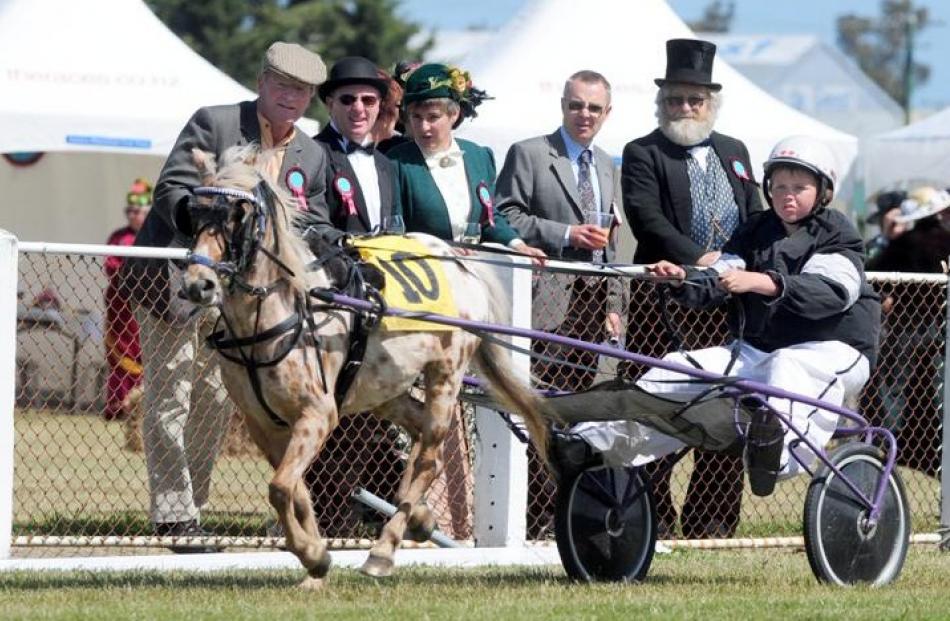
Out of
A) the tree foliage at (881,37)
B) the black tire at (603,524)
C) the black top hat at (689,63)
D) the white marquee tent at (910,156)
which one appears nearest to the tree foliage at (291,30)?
the white marquee tent at (910,156)

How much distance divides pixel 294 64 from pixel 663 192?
2.34m

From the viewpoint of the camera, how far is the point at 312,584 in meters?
7.20

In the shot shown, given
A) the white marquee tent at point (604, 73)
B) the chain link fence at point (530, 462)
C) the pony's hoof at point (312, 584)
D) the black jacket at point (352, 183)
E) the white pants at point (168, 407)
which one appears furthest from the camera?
the white marquee tent at point (604, 73)

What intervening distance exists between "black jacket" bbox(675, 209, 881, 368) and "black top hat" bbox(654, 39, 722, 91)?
188 cm

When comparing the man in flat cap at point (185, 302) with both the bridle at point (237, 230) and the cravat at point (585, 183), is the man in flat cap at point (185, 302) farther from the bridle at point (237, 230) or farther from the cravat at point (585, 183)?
the cravat at point (585, 183)

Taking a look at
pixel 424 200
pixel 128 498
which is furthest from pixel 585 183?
pixel 128 498

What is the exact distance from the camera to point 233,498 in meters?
11.0

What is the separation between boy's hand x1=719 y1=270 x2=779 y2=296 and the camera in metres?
7.32

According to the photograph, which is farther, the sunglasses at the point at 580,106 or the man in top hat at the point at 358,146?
the sunglasses at the point at 580,106

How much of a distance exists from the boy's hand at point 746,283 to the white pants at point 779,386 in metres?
0.32

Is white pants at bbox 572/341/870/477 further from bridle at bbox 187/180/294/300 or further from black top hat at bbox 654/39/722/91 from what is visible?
black top hat at bbox 654/39/722/91

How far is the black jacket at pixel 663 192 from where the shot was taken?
30.2 ft

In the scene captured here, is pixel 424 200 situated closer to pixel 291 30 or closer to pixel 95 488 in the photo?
pixel 95 488

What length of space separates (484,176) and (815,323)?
1921 millimetres
